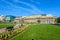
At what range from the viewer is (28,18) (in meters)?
99.9

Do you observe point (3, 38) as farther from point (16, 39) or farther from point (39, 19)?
point (39, 19)

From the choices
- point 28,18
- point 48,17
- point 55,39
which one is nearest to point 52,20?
point 48,17

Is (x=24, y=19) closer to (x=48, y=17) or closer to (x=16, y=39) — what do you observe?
(x=48, y=17)

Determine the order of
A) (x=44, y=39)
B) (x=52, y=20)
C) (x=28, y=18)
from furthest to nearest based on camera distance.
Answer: (x=28, y=18) < (x=52, y=20) < (x=44, y=39)

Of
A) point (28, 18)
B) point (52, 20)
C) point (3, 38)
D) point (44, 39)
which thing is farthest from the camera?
point (28, 18)

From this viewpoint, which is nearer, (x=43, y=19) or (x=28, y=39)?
(x=28, y=39)

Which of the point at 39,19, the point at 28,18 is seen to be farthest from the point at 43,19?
the point at 28,18

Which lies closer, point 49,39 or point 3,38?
point 3,38

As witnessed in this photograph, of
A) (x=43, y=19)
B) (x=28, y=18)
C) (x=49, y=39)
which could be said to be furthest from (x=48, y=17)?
(x=49, y=39)

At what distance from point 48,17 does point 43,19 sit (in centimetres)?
360

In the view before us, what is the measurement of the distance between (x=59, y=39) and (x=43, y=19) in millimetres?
73897

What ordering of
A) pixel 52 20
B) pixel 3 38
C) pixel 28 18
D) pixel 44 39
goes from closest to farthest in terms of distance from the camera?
pixel 3 38 → pixel 44 39 → pixel 52 20 → pixel 28 18

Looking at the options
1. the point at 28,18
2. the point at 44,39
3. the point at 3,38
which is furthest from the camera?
the point at 28,18

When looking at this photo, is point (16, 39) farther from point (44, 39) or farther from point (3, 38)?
point (44, 39)
